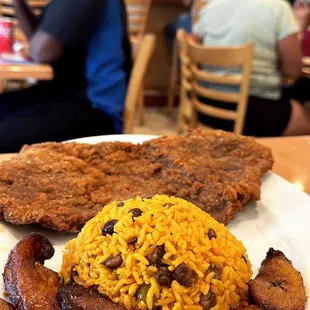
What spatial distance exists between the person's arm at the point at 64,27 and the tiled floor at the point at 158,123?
2242 mm

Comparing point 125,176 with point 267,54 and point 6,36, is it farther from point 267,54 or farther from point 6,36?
point 267,54

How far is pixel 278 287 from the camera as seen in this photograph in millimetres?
931

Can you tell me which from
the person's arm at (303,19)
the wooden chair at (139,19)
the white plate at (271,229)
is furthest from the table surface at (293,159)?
the wooden chair at (139,19)

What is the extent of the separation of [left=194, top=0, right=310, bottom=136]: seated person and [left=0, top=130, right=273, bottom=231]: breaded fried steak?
1.46 metres

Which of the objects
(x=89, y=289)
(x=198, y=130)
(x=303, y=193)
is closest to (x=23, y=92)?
(x=198, y=130)

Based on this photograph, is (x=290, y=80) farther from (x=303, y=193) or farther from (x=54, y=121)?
(x=303, y=193)

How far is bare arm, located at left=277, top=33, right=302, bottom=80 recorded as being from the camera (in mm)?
2891

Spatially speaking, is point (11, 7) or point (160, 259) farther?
point (11, 7)

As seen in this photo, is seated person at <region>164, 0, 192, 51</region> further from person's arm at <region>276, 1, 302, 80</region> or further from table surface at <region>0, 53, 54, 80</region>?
table surface at <region>0, 53, 54, 80</region>

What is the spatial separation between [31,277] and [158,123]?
4211 millimetres

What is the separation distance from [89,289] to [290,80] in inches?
98.4

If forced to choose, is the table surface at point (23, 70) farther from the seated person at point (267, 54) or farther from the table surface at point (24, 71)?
the seated person at point (267, 54)

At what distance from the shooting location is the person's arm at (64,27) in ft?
7.56

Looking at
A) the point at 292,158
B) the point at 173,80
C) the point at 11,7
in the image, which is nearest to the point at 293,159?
the point at 292,158
